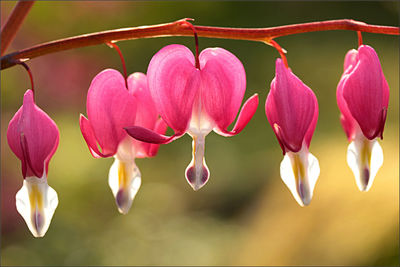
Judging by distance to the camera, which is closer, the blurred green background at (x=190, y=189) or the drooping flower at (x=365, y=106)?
the drooping flower at (x=365, y=106)

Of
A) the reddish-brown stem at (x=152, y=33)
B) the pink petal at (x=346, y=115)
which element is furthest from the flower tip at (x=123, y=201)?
the pink petal at (x=346, y=115)

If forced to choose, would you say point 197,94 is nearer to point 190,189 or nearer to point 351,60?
point 351,60

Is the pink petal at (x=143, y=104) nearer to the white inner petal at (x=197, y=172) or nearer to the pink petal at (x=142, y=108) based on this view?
the pink petal at (x=142, y=108)

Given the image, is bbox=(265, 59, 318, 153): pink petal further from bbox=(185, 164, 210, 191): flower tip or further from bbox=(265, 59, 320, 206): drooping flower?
bbox=(185, 164, 210, 191): flower tip

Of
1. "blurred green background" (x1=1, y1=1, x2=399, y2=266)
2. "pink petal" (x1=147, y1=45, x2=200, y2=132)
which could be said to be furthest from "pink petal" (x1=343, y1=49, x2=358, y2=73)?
"blurred green background" (x1=1, y1=1, x2=399, y2=266)

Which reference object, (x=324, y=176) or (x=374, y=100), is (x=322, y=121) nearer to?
(x=324, y=176)

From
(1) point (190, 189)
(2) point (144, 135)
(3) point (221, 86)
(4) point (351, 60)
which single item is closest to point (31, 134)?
(2) point (144, 135)

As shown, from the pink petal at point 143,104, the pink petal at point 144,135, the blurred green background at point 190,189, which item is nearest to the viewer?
the pink petal at point 144,135
